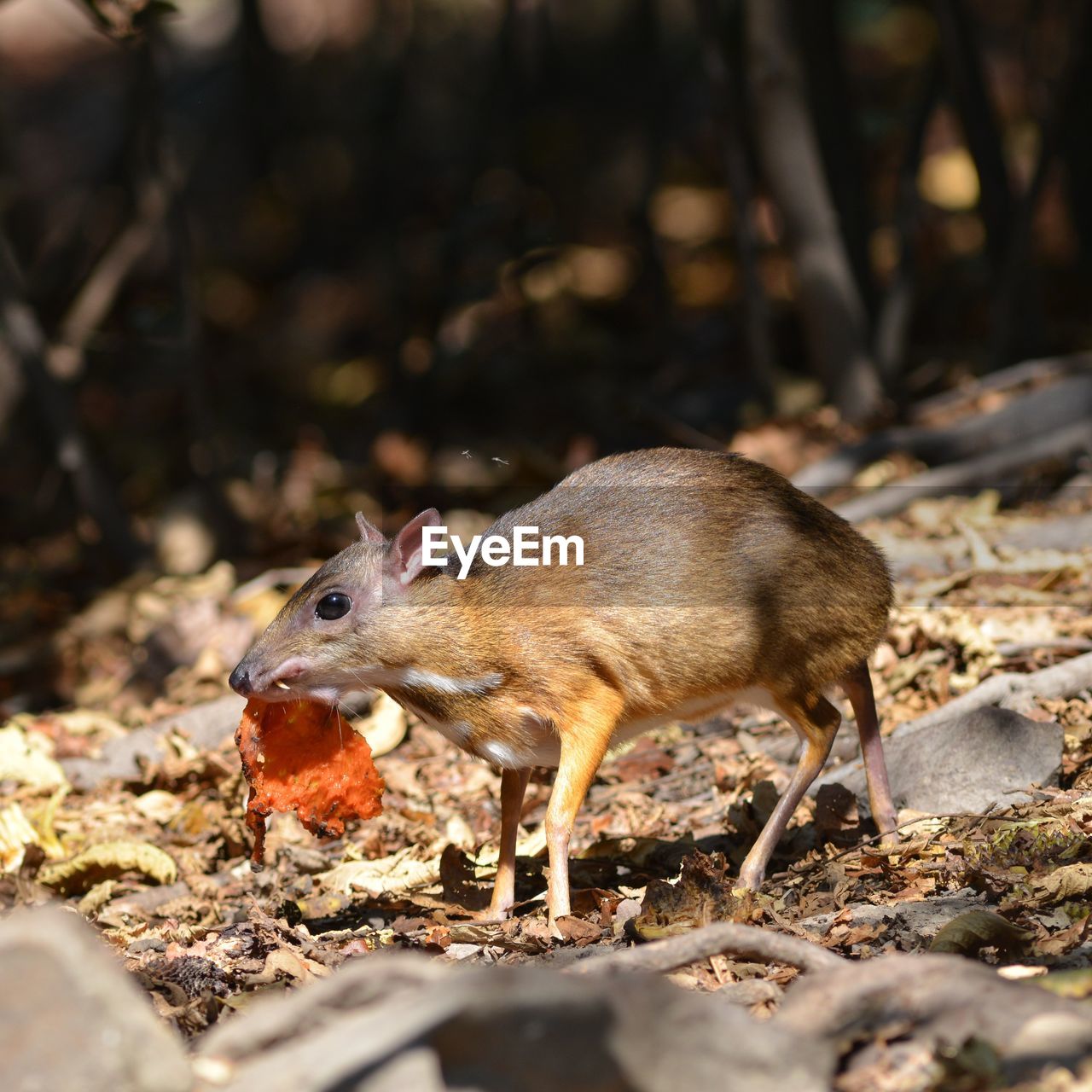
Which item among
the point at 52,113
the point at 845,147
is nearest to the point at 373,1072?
the point at 845,147

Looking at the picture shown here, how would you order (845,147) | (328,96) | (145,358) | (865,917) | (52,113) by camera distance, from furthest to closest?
1. (52,113)
2. (328,96)
3. (145,358)
4. (845,147)
5. (865,917)

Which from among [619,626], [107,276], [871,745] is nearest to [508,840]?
[619,626]

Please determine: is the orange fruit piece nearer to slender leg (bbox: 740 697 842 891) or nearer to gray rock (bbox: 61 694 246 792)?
slender leg (bbox: 740 697 842 891)

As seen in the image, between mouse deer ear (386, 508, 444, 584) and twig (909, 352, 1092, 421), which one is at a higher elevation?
mouse deer ear (386, 508, 444, 584)

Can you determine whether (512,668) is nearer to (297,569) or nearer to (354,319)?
(297,569)

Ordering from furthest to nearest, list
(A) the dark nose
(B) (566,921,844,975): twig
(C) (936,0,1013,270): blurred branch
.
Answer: (C) (936,0,1013,270): blurred branch → (A) the dark nose → (B) (566,921,844,975): twig

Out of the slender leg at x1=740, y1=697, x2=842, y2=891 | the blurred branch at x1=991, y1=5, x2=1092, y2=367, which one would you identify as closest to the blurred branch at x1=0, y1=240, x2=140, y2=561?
the slender leg at x1=740, y1=697, x2=842, y2=891

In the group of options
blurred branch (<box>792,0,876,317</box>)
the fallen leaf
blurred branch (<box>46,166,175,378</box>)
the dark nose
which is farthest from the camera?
blurred branch (<box>46,166,175,378</box>)
